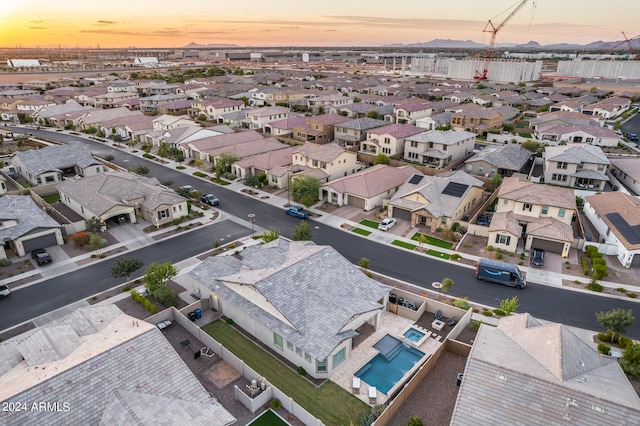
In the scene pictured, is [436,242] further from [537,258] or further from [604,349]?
[604,349]

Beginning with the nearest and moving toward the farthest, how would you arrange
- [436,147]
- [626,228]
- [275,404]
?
[275,404]
[626,228]
[436,147]

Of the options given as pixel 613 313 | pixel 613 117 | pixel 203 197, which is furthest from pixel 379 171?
pixel 613 117

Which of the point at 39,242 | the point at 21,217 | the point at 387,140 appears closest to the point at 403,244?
the point at 387,140

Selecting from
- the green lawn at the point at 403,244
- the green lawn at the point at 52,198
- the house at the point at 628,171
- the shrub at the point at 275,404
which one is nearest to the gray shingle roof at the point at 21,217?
the green lawn at the point at 52,198

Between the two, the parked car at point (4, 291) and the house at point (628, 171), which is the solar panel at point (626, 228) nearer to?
the house at point (628, 171)

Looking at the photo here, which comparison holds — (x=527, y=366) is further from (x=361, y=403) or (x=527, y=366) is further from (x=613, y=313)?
(x=613, y=313)
